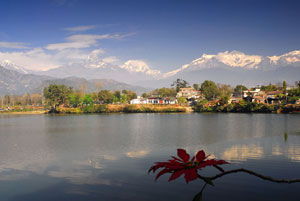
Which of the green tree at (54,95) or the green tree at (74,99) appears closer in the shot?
the green tree at (54,95)

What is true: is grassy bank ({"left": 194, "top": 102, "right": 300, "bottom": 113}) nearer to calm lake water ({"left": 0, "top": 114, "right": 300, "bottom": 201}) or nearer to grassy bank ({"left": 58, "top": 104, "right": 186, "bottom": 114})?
grassy bank ({"left": 58, "top": 104, "right": 186, "bottom": 114})

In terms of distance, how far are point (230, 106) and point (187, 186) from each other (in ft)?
231

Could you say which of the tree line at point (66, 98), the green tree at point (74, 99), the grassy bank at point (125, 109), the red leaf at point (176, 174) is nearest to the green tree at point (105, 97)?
the tree line at point (66, 98)

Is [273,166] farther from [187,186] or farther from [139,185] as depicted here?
[139,185]

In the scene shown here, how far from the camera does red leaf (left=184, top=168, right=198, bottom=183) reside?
6.61 feet

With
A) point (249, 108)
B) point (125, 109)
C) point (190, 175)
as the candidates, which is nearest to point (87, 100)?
point (125, 109)

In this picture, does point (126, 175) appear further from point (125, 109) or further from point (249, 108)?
point (125, 109)

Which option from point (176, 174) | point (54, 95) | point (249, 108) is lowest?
point (249, 108)

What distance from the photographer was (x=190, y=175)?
81.1 inches

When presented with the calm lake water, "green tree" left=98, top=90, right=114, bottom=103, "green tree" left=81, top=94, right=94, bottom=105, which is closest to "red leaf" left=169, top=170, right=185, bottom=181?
the calm lake water

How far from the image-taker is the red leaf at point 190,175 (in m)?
2.01

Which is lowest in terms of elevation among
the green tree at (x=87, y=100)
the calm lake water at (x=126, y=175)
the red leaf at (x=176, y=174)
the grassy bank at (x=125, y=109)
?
the calm lake water at (x=126, y=175)

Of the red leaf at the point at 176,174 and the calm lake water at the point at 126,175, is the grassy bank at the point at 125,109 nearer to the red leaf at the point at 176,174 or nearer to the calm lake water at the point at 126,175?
the calm lake water at the point at 126,175

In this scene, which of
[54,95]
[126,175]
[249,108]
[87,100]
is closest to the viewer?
[126,175]
